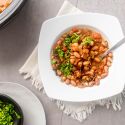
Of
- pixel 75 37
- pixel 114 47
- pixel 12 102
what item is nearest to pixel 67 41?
pixel 75 37

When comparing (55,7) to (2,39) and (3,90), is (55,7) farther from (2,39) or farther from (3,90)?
(3,90)

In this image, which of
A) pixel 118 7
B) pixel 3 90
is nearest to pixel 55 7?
pixel 118 7

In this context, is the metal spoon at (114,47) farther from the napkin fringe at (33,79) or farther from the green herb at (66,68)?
the napkin fringe at (33,79)

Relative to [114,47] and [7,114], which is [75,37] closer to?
[114,47]

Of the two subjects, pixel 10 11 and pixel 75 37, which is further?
pixel 75 37

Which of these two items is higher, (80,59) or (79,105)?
(80,59)

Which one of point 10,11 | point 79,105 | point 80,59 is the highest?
point 10,11
